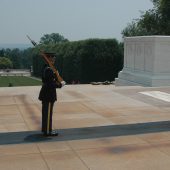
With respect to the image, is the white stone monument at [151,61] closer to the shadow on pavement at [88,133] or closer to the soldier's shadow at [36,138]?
the shadow on pavement at [88,133]

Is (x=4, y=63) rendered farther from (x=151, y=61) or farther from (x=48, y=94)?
(x=48, y=94)

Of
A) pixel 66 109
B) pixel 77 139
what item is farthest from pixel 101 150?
pixel 66 109

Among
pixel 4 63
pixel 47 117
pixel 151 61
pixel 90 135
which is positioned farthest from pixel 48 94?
pixel 4 63

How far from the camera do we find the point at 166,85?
14.7m

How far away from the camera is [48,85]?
21.1ft

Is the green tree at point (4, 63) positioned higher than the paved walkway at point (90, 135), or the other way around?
the paved walkway at point (90, 135)

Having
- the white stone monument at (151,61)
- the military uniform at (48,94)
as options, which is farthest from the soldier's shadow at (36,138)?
the white stone monument at (151,61)

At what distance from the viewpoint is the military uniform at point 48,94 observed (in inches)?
251

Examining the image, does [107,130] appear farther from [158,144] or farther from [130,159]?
[130,159]

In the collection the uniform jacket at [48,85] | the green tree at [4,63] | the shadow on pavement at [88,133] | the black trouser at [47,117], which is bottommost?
the green tree at [4,63]

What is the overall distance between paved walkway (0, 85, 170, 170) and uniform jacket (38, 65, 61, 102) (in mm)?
627

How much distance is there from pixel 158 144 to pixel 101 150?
884 mm

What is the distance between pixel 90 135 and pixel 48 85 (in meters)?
1.04

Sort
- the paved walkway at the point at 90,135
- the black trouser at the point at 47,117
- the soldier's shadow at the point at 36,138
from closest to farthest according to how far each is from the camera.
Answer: the paved walkway at the point at 90,135 < the soldier's shadow at the point at 36,138 < the black trouser at the point at 47,117
